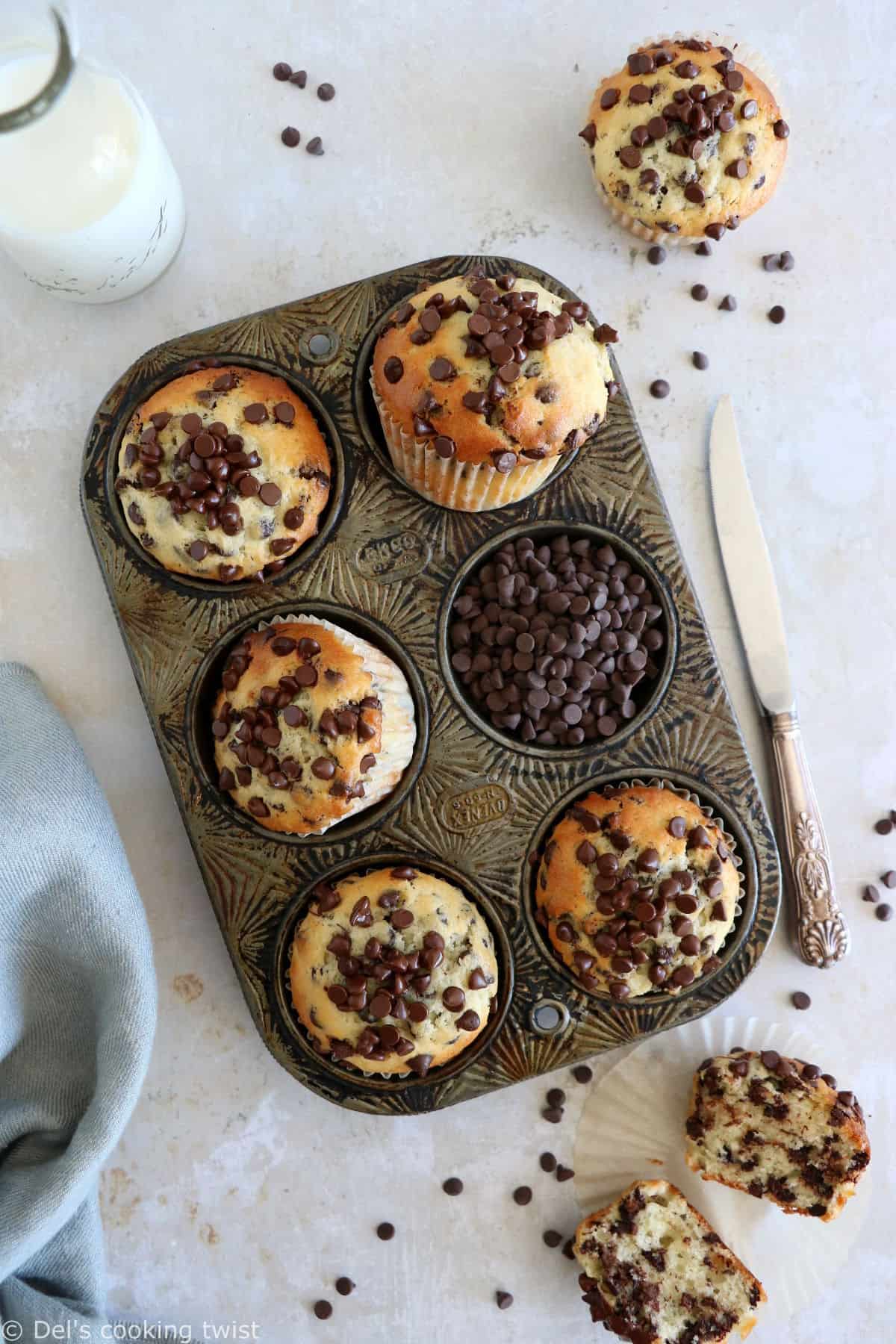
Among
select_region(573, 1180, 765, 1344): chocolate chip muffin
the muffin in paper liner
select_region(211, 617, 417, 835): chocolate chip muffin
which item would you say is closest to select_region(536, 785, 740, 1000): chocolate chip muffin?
select_region(211, 617, 417, 835): chocolate chip muffin

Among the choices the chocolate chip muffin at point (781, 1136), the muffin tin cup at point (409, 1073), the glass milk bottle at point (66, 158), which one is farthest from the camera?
the chocolate chip muffin at point (781, 1136)

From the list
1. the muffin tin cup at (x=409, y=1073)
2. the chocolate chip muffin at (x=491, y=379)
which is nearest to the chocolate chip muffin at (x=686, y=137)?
the chocolate chip muffin at (x=491, y=379)

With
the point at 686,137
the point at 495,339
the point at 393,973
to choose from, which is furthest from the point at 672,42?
the point at 393,973

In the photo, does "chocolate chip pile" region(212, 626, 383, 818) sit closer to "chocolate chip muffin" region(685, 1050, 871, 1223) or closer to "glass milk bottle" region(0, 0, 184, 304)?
"glass milk bottle" region(0, 0, 184, 304)

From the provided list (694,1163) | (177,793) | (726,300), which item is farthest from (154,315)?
(694,1163)

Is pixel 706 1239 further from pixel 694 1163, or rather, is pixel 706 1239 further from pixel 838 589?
pixel 838 589

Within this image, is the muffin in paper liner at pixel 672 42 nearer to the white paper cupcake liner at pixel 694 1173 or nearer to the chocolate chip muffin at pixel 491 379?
the chocolate chip muffin at pixel 491 379
